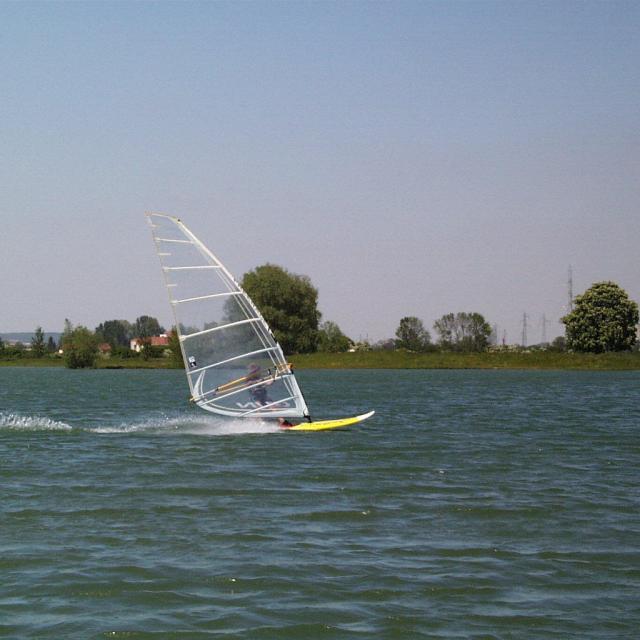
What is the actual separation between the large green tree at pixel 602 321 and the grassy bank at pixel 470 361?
6.57 ft

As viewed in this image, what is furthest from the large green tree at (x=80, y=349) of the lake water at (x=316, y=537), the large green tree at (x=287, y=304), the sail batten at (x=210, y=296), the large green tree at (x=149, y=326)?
the sail batten at (x=210, y=296)

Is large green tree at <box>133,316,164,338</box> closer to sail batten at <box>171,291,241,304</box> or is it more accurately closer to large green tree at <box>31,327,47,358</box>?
large green tree at <box>31,327,47,358</box>

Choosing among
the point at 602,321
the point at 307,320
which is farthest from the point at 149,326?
the point at 602,321

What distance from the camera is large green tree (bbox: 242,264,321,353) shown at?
97.3 meters

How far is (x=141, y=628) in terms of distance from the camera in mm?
8203

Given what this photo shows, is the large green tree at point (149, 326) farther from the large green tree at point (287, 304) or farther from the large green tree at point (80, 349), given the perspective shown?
the large green tree at point (287, 304)

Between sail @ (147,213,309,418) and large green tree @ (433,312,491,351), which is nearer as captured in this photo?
sail @ (147,213,309,418)

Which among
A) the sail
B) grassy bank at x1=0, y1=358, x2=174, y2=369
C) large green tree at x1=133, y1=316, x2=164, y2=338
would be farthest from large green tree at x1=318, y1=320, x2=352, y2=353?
the sail

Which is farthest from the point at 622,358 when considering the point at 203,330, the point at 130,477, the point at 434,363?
the point at 130,477

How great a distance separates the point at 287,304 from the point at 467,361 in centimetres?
1816

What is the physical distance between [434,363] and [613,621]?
293 feet

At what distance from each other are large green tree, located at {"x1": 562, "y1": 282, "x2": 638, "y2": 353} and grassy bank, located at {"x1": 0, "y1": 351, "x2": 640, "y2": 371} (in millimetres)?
2032

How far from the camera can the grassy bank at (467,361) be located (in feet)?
287

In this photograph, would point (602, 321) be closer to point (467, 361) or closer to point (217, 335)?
point (467, 361)
